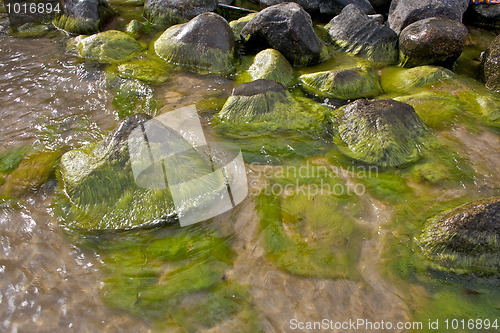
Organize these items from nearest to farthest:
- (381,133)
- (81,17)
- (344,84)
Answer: (381,133) < (344,84) < (81,17)

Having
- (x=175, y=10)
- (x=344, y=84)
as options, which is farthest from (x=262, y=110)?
(x=175, y=10)

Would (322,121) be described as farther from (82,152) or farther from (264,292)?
(82,152)

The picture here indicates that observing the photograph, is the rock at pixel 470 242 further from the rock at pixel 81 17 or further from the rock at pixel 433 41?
the rock at pixel 81 17

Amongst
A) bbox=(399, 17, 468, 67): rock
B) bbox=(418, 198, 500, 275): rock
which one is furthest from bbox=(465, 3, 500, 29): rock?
bbox=(418, 198, 500, 275): rock

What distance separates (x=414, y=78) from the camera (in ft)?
17.9

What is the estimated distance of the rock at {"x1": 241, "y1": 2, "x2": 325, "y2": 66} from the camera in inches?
226

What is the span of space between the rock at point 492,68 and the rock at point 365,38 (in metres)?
1.30

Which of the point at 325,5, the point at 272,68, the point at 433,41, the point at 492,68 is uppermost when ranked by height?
the point at 325,5

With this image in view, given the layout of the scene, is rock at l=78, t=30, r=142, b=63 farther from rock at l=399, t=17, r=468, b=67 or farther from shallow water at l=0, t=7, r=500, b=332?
rock at l=399, t=17, r=468, b=67

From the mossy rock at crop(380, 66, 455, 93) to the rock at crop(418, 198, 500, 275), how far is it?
9.13 feet

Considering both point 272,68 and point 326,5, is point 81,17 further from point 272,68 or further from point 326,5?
point 326,5

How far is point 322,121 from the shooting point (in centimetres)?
468

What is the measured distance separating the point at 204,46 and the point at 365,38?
2779 millimetres

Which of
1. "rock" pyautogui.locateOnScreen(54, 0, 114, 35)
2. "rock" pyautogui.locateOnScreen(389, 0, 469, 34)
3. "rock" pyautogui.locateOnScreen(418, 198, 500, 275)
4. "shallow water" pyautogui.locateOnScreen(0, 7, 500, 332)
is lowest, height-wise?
"shallow water" pyautogui.locateOnScreen(0, 7, 500, 332)
